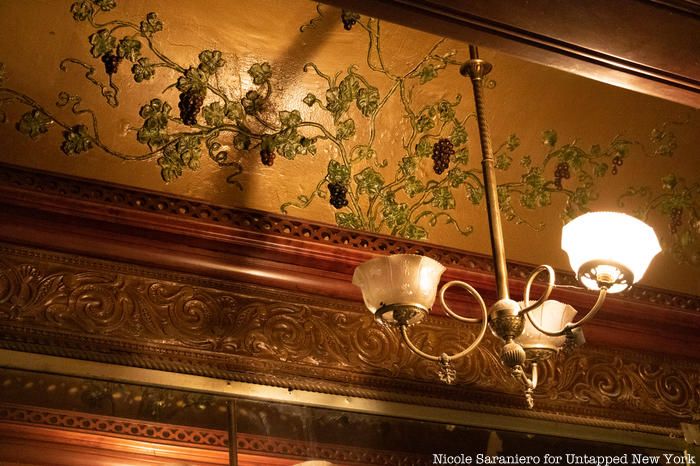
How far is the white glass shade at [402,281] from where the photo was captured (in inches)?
122

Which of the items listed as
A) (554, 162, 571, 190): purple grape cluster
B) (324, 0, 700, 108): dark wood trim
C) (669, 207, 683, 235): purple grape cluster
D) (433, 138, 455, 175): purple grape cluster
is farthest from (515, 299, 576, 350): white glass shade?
(669, 207, 683, 235): purple grape cluster

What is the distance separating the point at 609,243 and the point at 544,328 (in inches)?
16.9

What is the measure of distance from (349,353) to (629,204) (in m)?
1.62

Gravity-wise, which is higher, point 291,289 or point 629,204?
point 629,204

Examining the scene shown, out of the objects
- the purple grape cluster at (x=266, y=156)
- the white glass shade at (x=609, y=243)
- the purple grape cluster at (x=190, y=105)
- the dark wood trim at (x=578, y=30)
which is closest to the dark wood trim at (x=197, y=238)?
the purple grape cluster at (x=266, y=156)

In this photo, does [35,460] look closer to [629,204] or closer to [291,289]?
[291,289]

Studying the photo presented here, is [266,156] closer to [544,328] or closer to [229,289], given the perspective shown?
[229,289]

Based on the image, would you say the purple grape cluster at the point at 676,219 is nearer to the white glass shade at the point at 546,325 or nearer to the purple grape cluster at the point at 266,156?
the white glass shade at the point at 546,325

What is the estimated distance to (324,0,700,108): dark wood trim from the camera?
2471mm

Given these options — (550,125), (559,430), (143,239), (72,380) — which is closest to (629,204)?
(550,125)

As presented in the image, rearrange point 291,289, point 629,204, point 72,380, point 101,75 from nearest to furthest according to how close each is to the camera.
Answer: point 72,380 → point 101,75 → point 291,289 → point 629,204

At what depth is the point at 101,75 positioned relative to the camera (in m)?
4.02

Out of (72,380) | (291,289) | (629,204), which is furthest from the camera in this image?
(629,204)

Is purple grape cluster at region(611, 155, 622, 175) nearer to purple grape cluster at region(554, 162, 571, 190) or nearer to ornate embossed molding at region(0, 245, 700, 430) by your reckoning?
purple grape cluster at region(554, 162, 571, 190)
